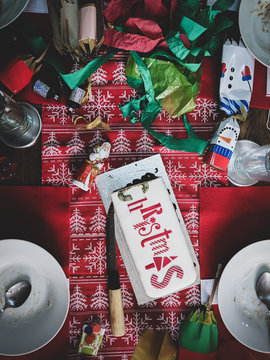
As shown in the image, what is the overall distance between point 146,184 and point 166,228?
0.12m

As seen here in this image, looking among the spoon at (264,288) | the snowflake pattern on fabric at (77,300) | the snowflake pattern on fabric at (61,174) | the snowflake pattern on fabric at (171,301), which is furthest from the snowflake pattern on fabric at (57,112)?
the spoon at (264,288)

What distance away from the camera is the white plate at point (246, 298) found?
79 cm

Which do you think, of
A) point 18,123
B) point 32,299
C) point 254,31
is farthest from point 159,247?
point 254,31

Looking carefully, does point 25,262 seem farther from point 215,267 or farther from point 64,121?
point 215,267

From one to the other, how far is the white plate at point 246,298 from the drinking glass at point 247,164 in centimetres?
17

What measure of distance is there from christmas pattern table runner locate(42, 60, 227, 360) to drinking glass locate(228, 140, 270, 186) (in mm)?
39

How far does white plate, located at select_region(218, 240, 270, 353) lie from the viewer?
0.79 metres

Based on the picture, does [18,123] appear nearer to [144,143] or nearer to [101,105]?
[101,105]

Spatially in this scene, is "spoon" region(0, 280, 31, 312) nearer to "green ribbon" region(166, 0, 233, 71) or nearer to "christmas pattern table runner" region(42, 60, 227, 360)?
"christmas pattern table runner" region(42, 60, 227, 360)

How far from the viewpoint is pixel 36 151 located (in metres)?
0.84

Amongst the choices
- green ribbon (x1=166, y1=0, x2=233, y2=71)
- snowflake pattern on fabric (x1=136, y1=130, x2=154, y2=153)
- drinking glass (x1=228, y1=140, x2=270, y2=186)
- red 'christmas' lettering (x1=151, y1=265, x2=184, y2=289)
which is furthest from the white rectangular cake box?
green ribbon (x1=166, y1=0, x2=233, y2=71)

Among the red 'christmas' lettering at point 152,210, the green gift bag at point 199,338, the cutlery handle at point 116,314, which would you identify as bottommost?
the green gift bag at point 199,338

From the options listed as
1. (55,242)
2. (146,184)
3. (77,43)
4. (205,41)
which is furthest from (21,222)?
(205,41)

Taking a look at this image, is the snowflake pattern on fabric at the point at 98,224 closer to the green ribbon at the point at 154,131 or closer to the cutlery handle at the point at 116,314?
the cutlery handle at the point at 116,314
